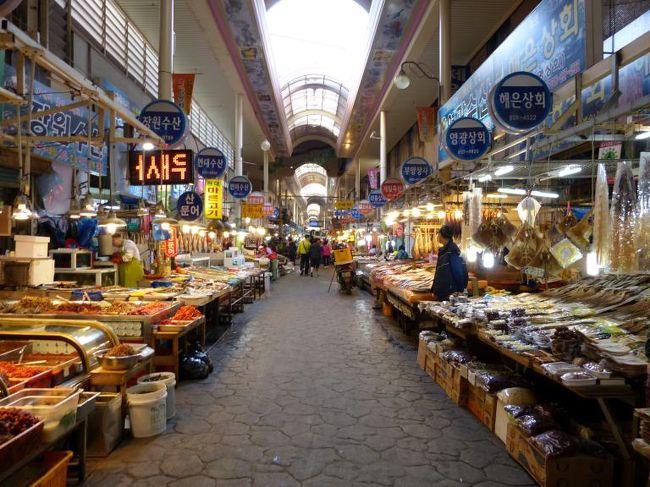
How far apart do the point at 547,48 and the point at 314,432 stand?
5.97 metres

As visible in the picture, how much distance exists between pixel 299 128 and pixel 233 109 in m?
13.4

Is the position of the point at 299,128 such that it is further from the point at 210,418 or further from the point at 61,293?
the point at 210,418

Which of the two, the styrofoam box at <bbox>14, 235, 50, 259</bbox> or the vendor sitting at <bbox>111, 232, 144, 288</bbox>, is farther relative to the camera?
the vendor sitting at <bbox>111, 232, 144, 288</bbox>

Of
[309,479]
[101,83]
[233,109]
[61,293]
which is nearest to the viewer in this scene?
[309,479]

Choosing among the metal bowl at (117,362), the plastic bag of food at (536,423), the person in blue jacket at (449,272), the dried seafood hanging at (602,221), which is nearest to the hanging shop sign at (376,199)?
the person in blue jacket at (449,272)

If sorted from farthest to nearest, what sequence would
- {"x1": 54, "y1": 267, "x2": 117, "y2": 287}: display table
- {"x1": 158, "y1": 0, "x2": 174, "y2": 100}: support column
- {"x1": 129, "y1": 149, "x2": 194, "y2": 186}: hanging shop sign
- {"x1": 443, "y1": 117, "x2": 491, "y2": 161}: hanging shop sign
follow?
{"x1": 158, "y1": 0, "x2": 174, "y2": 100}: support column, {"x1": 54, "y1": 267, "x2": 117, "y2": 287}: display table, {"x1": 129, "y1": 149, "x2": 194, "y2": 186}: hanging shop sign, {"x1": 443, "y1": 117, "x2": 491, "y2": 161}: hanging shop sign

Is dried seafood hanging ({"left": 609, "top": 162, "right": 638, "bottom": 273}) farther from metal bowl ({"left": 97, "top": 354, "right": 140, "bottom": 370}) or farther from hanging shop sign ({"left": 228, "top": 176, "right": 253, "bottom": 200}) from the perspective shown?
A: hanging shop sign ({"left": 228, "top": 176, "right": 253, "bottom": 200})

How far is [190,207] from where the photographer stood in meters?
11.8

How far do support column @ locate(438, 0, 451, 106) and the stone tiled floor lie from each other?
6.93m

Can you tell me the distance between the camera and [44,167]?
7.34m

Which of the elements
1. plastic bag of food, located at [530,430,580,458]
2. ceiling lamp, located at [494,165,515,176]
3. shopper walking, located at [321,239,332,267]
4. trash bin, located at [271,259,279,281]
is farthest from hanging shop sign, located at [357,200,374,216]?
plastic bag of food, located at [530,430,580,458]

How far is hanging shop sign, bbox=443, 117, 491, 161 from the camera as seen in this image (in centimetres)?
645

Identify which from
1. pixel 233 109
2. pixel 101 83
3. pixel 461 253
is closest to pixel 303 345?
pixel 461 253

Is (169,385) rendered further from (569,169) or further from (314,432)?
(569,169)
